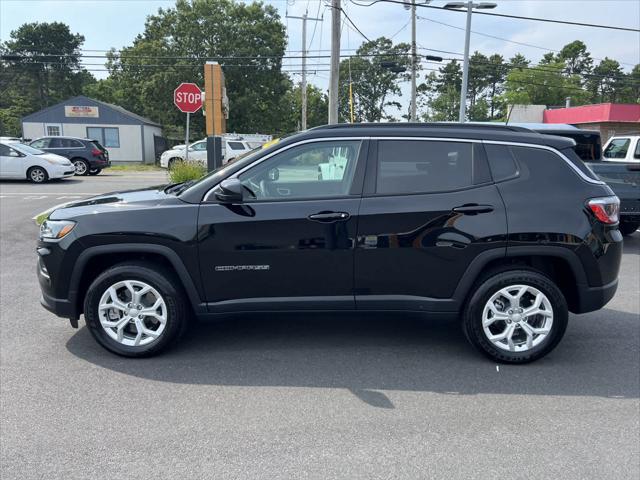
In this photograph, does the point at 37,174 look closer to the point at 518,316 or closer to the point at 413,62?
the point at 518,316

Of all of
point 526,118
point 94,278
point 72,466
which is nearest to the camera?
point 72,466

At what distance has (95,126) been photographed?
3322cm

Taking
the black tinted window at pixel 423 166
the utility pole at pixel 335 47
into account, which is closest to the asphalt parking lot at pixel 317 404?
the black tinted window at pixel 423 166

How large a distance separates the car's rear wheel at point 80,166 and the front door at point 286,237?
67.2ft

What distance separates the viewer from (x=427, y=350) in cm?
421

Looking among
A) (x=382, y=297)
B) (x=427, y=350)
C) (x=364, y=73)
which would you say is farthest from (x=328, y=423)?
(x=364, y=73)

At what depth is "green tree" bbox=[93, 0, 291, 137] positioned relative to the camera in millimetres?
38406

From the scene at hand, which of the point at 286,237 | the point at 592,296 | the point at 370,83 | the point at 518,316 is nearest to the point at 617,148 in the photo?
the point at 592,296

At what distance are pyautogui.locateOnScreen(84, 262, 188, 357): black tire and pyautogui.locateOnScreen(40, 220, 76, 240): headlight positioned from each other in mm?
433

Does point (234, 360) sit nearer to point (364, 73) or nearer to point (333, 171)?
point (333, 171)

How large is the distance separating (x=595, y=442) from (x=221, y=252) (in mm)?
2761

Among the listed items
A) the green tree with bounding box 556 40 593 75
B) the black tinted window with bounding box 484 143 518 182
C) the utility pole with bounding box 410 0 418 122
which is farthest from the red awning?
the green tree with bounding box 556 40 593 75

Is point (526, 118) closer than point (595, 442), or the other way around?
point (595, 442)

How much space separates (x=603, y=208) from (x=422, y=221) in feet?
4.59
